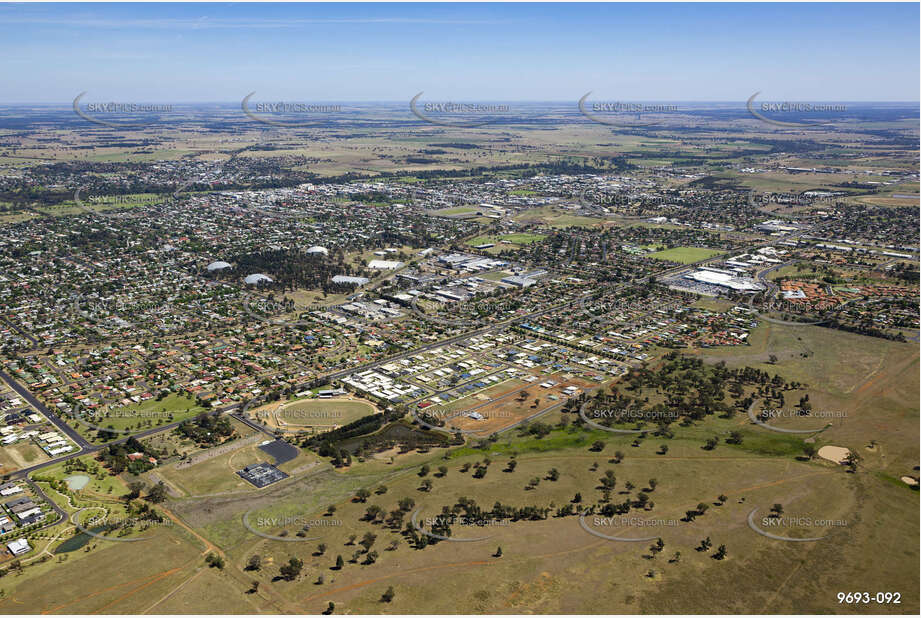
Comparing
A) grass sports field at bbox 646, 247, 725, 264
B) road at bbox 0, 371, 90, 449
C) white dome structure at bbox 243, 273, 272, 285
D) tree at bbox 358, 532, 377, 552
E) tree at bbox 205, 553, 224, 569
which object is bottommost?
tree at bbox 205, 553, 224, 569

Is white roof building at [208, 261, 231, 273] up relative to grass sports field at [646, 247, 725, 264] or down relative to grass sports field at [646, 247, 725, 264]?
down

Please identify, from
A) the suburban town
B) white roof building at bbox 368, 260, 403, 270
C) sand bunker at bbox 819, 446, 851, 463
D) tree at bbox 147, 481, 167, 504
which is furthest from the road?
sand bunker at bbox 819, 446, 851, 463

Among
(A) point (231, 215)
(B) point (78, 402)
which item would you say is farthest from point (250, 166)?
(B) point (78, 402)

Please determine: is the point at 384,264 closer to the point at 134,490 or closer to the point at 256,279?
the point at 256,279

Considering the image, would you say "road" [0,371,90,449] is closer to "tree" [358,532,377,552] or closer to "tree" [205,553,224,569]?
"tree" [205,553,224,569]

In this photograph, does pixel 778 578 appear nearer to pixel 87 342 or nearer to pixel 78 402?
pixel 78 402

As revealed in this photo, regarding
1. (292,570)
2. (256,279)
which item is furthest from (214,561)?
(256,279)

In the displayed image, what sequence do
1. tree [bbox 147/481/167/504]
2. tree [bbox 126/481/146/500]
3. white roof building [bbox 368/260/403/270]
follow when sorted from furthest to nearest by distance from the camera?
white roof building [bbox 368/260/403/270]
tree [bbox 126/481/146/500]
tree [bbox 147/481/167/504]
